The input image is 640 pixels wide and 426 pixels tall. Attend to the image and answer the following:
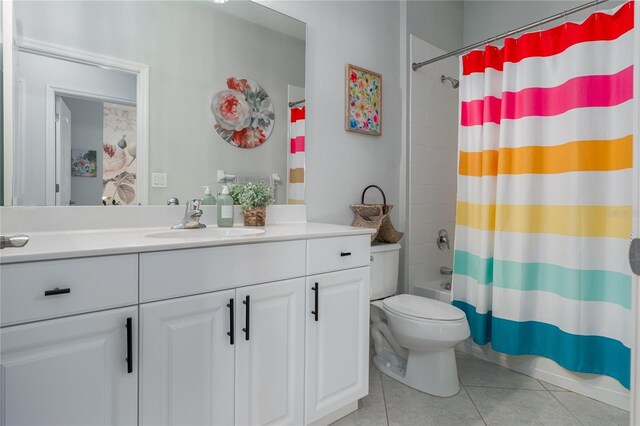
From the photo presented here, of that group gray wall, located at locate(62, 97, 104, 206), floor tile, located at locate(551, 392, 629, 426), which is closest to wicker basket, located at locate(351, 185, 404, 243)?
floor tile, located at locate(551, 392, 629, 426)

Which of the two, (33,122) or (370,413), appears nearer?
(33,122)

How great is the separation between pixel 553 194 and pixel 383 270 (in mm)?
1003

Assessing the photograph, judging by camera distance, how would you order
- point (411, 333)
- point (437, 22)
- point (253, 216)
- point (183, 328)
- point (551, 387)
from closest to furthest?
point (183, 328), point (253, 216), point (411, 333), point (551, 387), point (437, 22)

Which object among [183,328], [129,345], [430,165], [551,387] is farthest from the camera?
[430,165]

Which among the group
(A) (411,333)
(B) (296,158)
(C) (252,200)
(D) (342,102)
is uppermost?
(D) (342,102)

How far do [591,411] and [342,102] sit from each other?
2088 mm

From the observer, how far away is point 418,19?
2.65m

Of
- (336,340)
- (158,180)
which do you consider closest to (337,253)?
(336,340)

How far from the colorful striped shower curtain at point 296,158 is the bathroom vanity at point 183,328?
51cm

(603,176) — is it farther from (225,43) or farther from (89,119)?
(89,119)

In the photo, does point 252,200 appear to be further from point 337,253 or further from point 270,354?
point 270,354

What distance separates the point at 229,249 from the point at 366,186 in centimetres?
134

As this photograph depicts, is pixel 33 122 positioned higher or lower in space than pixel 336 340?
higher

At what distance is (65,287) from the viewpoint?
92 cm
